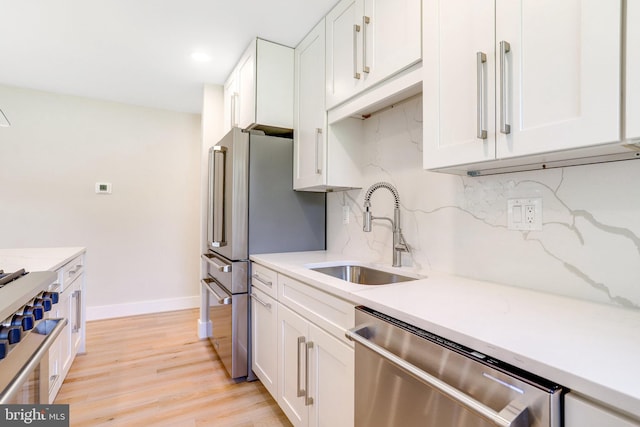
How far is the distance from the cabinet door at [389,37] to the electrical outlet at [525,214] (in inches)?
27.2

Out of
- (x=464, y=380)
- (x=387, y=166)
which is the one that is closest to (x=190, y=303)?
(x=387, y=166)

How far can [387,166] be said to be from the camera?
180 cm

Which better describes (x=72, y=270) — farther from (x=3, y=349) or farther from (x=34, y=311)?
(x=3, y=349)

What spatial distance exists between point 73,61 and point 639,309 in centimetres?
366

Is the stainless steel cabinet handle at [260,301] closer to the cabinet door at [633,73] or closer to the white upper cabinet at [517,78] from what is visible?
the white upper cabinet at [517,78]

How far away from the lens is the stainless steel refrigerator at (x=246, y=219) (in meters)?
2.04

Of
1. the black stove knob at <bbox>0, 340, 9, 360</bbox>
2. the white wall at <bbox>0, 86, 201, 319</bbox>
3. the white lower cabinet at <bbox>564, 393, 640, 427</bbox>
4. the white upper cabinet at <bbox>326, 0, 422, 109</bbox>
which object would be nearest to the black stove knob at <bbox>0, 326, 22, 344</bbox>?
the black stove knob at <bbox>0, 340, 9, 360</bbox>

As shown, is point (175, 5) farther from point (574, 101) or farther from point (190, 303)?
point (190, 303)

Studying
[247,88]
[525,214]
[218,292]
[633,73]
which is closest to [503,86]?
[633,73]

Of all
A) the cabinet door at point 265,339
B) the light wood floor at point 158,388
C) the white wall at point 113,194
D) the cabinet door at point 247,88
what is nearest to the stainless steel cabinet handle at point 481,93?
the cabinet door at point 265,339

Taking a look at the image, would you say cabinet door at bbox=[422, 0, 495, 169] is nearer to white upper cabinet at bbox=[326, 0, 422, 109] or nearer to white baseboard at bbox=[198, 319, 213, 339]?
white upper cabinet at bbox=[326, 0, 422, 109]

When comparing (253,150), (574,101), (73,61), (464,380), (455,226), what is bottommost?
(464,380)

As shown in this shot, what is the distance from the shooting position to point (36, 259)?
71.3 inches

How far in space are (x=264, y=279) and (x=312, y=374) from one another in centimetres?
67
